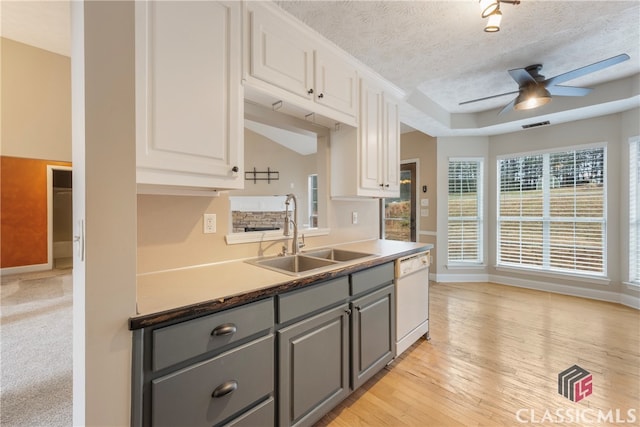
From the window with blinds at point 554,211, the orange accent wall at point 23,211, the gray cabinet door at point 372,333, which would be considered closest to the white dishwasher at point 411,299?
the gray cabinet door at point 372,333

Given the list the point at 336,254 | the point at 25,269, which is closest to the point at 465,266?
the point at 336,254

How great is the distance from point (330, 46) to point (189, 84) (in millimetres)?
1269

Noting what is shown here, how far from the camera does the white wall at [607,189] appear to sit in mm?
3686

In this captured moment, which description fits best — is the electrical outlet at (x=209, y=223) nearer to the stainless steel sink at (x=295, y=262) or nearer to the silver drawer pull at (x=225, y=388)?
the stainless steel sink at (x=295, y=262)

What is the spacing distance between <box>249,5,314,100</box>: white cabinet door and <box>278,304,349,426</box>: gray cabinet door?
4.71 ft

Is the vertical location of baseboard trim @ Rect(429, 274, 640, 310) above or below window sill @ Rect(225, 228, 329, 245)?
below

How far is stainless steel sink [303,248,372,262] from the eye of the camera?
2.25 meters

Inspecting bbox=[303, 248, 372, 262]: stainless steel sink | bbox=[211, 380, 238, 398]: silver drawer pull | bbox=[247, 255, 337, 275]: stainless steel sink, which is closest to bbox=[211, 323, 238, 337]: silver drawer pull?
bbox=[211, 380, 238, 398]: silver drawer pull

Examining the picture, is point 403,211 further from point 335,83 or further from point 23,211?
point 23,211

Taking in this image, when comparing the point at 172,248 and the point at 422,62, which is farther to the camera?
the point at 422,62

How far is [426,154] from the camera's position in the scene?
5.01 m

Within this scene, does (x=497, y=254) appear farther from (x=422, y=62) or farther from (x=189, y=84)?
(x=189, y=84)

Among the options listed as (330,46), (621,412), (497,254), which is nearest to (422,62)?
(330,46)

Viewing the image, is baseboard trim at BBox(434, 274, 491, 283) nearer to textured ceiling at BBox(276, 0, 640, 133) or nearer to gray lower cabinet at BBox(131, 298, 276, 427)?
textured ceiling at BBox(276, 0, 640, 133)
